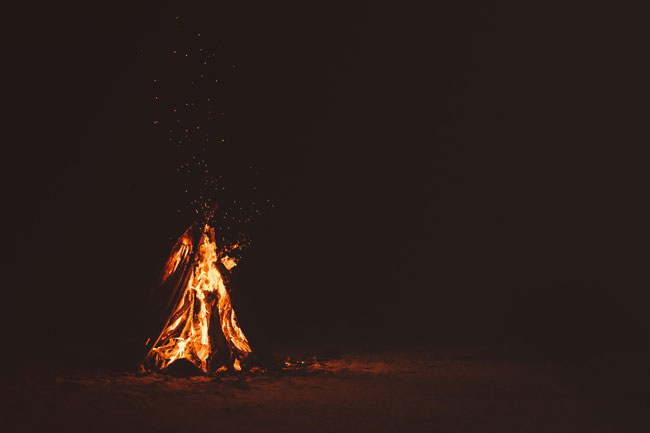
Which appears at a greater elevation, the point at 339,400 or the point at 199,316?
the point at 199,316

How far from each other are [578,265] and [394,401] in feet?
57.8

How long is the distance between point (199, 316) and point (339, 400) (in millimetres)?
3343

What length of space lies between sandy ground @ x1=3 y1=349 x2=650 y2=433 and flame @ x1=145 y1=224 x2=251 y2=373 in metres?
0.63

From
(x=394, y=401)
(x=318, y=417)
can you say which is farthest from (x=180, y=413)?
(x=394, y=401)

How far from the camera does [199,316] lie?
11055 mm

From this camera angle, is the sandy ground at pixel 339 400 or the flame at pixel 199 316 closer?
the sandy ground at pixel 339 400

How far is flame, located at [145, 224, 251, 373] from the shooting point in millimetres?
10734

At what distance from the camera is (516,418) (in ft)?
26.6

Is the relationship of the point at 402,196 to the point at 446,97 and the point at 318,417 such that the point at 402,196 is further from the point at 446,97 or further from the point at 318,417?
the point at 318,417

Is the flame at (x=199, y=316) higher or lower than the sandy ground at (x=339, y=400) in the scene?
higher

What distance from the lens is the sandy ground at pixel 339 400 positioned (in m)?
7.37

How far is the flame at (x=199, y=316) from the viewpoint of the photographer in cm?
1073

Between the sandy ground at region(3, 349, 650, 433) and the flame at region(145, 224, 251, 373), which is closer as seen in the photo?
the sandy ground at region(3, 349, 650, 433)

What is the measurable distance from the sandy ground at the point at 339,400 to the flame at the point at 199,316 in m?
0.63
